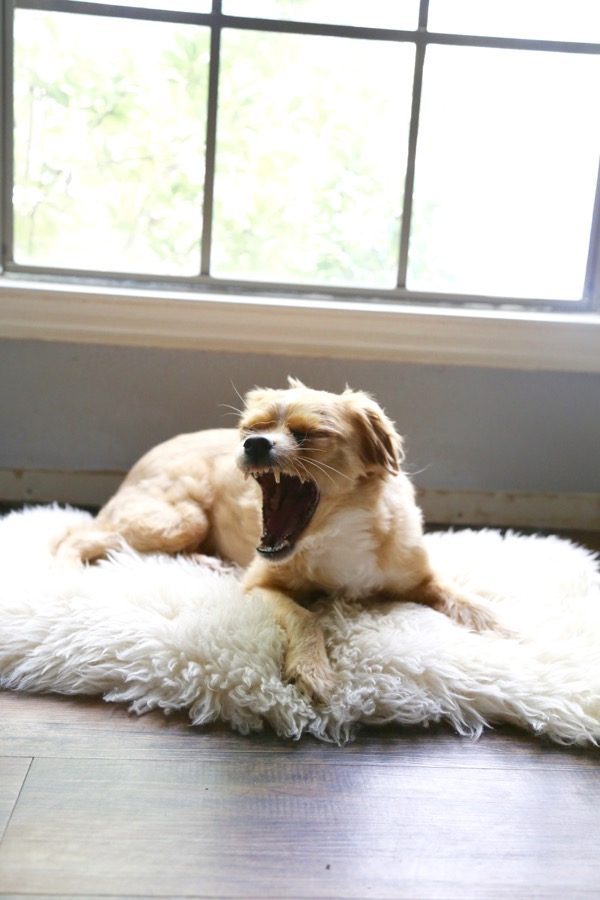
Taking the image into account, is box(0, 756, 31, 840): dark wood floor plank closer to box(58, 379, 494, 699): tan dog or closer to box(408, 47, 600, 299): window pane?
box(58, 379, 494, 699): tan dog

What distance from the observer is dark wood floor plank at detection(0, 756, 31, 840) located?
132 centimetres

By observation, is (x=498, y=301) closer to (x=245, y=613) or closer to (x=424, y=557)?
(x=424, y=557)

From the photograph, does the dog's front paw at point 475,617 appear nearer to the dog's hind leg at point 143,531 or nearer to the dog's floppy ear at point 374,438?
the dog's floppy ear at point 374,438

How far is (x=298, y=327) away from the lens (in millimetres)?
2598

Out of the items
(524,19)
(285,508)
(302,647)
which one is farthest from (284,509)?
(524,19)

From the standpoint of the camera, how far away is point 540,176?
2.70 meters

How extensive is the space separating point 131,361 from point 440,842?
5.59 ft

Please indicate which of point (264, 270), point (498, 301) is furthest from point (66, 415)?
point (498, 301)

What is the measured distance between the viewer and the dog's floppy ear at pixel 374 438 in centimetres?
Answer: 186

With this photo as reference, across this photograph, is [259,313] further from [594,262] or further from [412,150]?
Result: [594,262]

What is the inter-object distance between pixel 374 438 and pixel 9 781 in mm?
922

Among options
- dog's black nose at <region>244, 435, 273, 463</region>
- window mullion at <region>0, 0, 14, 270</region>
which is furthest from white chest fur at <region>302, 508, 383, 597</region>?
window mullion at <region>0, 0, 14, 270</region>

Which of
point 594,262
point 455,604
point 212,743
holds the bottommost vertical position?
point 212,743

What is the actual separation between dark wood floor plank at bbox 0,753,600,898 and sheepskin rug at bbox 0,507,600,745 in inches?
5.3
